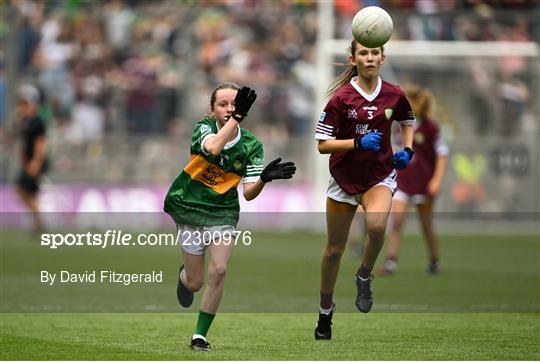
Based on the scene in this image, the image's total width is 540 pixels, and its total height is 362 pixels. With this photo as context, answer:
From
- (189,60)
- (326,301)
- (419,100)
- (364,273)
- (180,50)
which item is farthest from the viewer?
(180,50)

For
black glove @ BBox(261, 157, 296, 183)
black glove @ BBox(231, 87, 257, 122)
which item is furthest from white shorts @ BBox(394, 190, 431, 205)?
black glove @ BBox(231, 87, 257, 122)

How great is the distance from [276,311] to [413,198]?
17.1 ft

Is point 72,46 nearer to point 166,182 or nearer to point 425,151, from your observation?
point 166,182

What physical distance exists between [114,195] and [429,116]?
32.0 ft

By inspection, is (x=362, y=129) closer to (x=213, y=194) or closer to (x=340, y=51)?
(x=213, y=194)

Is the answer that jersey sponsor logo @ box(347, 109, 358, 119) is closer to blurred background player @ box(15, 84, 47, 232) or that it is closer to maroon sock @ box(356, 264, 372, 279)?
maroon sock @ box(356, 264, 372, 279)

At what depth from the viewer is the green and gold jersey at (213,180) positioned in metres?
10.3

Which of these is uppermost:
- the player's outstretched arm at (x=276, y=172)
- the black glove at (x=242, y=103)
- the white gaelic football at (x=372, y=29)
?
the white gaelic football at (x=372, y=29)

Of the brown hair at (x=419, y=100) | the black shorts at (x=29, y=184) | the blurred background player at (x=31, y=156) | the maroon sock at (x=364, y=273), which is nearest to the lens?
the maroon sock at (x=364, y=273)

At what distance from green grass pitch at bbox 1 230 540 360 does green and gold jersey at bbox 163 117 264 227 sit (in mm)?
1053

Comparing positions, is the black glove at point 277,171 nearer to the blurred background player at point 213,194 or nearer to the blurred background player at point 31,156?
the blurred background player at point 213,194

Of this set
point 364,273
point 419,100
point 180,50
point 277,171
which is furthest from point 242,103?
point 180,50

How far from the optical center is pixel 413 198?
18.4 meters

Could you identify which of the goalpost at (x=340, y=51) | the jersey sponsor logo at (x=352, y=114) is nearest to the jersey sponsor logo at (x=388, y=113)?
the jersey sponsor logo at (x=352, y=114)
